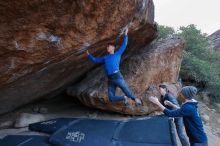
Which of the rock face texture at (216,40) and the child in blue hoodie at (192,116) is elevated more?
the rock face texture at (216,40)

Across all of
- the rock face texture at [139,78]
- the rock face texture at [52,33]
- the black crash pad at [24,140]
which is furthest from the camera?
the rock face texture at [139,78]

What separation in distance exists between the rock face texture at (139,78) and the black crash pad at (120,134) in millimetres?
1682

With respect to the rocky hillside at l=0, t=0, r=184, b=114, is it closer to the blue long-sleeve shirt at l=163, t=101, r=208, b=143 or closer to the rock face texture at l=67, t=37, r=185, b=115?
the rock face texture at l=67, t=37, r=185, b=115

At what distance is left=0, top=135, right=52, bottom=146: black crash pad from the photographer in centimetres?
639

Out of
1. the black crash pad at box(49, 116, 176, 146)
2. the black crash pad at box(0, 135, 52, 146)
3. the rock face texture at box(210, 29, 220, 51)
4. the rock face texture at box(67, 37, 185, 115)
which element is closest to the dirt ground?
the rock face texture at box(67, 37, 185, 115)

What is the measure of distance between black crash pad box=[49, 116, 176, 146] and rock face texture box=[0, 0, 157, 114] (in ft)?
5.76

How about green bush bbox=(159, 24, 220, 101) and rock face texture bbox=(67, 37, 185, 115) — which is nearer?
rock face texture bbox=(67, 37, 185, 115)

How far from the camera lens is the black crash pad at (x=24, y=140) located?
6.39 m

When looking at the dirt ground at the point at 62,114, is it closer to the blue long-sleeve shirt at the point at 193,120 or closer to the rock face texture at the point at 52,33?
the rock face texture at the point at 52,33

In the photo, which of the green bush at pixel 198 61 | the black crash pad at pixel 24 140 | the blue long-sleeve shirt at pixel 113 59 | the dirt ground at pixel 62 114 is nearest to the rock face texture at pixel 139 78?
the dirt ground at pixel 62 114

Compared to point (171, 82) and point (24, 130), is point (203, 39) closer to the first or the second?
point (171, 82)

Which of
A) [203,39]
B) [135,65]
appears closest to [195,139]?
[135,65]

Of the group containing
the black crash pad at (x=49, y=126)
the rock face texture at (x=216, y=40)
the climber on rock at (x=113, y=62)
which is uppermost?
the rock face texture at (x=216, y=40)

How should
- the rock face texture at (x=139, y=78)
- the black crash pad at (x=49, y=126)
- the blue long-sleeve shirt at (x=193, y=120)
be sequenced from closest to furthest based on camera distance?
the blue long-sleeve shirt at (x=193, y=120), the black crash pad at (x=49, y=126), the rock face texture at (x=139, y=78)
